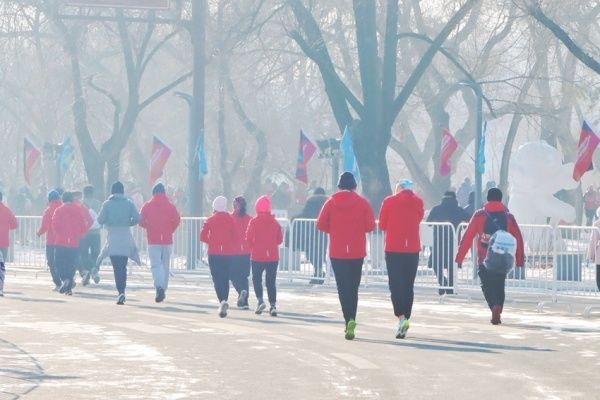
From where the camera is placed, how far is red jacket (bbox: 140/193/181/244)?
82.7 ft

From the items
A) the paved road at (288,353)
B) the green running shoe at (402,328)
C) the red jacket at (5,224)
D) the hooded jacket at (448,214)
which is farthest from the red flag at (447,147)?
the green running shoe at (402,328)

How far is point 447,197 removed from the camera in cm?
2822

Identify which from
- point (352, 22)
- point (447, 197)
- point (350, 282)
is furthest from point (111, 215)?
point (352, 22)

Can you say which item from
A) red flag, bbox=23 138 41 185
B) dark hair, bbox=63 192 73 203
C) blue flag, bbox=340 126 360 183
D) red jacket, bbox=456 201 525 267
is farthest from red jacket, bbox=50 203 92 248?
red flag, bbox=23 138 41 185

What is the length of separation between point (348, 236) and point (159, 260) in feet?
24.7

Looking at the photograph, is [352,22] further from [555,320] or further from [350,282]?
[350,282]

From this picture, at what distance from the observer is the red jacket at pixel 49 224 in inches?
1134

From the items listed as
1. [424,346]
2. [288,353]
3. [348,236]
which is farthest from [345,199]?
[288,353]

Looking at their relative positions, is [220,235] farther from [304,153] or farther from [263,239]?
[304,153]

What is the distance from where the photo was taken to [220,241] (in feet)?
75.4

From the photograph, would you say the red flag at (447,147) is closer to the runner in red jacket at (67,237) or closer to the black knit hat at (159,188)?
the runner in red jacket at (67,237)

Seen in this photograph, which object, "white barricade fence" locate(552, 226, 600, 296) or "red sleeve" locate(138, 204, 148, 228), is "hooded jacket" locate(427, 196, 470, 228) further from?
"red sleeve" locate(138, 204, 148, 228)

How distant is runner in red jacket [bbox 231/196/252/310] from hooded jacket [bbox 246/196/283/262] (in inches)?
21.7

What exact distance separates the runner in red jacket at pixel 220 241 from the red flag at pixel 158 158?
1973cm
